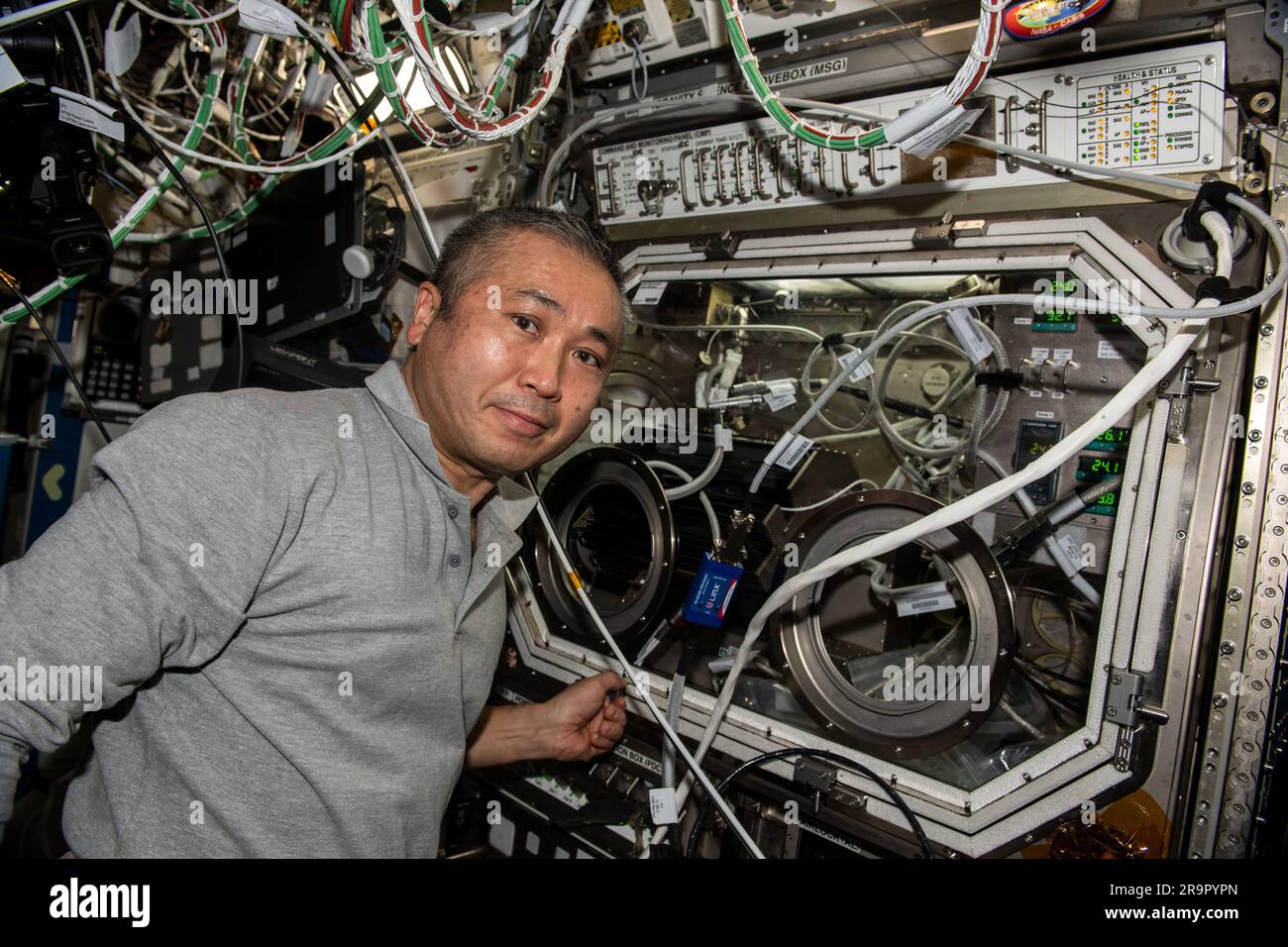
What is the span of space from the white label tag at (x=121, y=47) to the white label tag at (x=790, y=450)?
239 cm

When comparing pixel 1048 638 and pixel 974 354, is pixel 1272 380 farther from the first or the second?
pixel 1048 638

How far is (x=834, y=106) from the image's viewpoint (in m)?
1.79

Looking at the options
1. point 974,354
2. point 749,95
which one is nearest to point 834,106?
point 749,95

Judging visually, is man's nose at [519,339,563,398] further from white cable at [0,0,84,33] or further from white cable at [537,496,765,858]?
white cable at [0,0,84,33]

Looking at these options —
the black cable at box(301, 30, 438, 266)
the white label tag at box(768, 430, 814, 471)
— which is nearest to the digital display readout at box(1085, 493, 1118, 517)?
the white label tag at box(768, 430, 814, 471)

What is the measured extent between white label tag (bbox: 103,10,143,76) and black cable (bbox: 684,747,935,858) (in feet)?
9.31

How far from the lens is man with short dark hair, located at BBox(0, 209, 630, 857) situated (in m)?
1.07

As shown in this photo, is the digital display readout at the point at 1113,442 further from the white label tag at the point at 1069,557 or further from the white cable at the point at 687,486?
the white cable at the point at 687,486

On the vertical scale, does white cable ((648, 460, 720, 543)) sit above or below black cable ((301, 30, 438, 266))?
below

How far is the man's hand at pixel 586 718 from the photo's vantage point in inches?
77.2

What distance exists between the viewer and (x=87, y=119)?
197cm

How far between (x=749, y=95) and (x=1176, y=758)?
1943 millimetres

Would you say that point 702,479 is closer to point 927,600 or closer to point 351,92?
point 927,600

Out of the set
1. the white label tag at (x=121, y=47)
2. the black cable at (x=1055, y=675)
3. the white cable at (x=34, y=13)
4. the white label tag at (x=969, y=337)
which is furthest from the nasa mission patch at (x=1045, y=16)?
the white label tag at (x=121, y=47)
